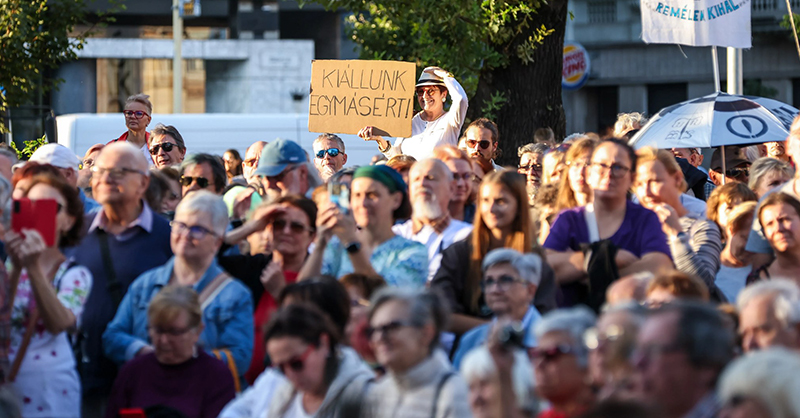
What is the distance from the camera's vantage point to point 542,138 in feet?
35.5

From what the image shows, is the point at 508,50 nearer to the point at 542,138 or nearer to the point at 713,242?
the point at 542,138

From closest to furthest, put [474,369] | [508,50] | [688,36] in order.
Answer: [474,369]
[688,36]
[508,50]

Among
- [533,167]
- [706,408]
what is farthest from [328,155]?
[706,408]

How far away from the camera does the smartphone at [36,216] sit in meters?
5.07

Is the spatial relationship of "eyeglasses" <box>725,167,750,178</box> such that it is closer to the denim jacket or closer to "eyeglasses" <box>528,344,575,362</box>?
the denim jacket

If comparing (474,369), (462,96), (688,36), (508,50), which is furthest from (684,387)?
(508,50)

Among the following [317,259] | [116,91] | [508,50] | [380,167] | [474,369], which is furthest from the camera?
[116,91]

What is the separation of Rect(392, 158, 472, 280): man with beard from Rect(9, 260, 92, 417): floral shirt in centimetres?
165

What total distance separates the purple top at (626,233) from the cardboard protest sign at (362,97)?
325cm

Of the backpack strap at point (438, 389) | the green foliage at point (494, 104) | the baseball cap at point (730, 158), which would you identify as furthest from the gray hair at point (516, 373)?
the green foliage at point (494, 104)

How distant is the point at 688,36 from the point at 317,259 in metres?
5.91

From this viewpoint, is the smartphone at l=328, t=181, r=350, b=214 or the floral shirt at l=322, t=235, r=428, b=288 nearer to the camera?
the floral shirt at l=322, t=235, r=428, b=288

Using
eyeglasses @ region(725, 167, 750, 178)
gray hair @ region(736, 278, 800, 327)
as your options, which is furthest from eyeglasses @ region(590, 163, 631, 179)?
eyeglasses @ region(725, 167, 750, 178)

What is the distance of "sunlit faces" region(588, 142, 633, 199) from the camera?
5824mm
